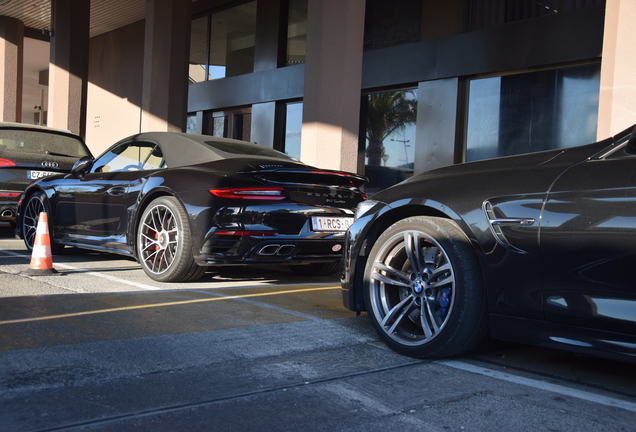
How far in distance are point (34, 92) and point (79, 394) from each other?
43.5 meters

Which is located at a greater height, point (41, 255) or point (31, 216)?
point (31, 216)

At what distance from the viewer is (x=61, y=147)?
30.5 feet

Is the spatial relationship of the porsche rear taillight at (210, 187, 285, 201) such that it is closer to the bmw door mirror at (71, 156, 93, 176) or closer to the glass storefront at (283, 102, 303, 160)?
the bmw door mirror at (71, 156, 93, 176)

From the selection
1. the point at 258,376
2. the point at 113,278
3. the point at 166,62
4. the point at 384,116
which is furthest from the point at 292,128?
the point at 258,376

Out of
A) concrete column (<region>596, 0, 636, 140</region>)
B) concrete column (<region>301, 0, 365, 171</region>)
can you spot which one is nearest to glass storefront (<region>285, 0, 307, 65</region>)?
concrete column (<region>301, 0, 365, 171</region>)

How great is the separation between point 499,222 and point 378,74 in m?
10.5

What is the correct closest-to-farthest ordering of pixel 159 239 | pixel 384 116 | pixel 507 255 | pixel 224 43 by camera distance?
pixel 507 255 → pixel 159 239 → pixel 384 116 → pixel 224 43

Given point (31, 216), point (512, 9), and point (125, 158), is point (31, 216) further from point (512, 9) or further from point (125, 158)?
point (512, 9)

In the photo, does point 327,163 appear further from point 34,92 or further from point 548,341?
point 34,92

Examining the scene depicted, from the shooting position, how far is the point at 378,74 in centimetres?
1319

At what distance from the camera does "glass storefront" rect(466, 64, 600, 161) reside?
400 inches

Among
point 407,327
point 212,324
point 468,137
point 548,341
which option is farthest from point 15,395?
point 468,137

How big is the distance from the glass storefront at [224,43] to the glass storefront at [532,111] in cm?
782

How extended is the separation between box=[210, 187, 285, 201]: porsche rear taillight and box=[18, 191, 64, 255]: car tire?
2968 mm
